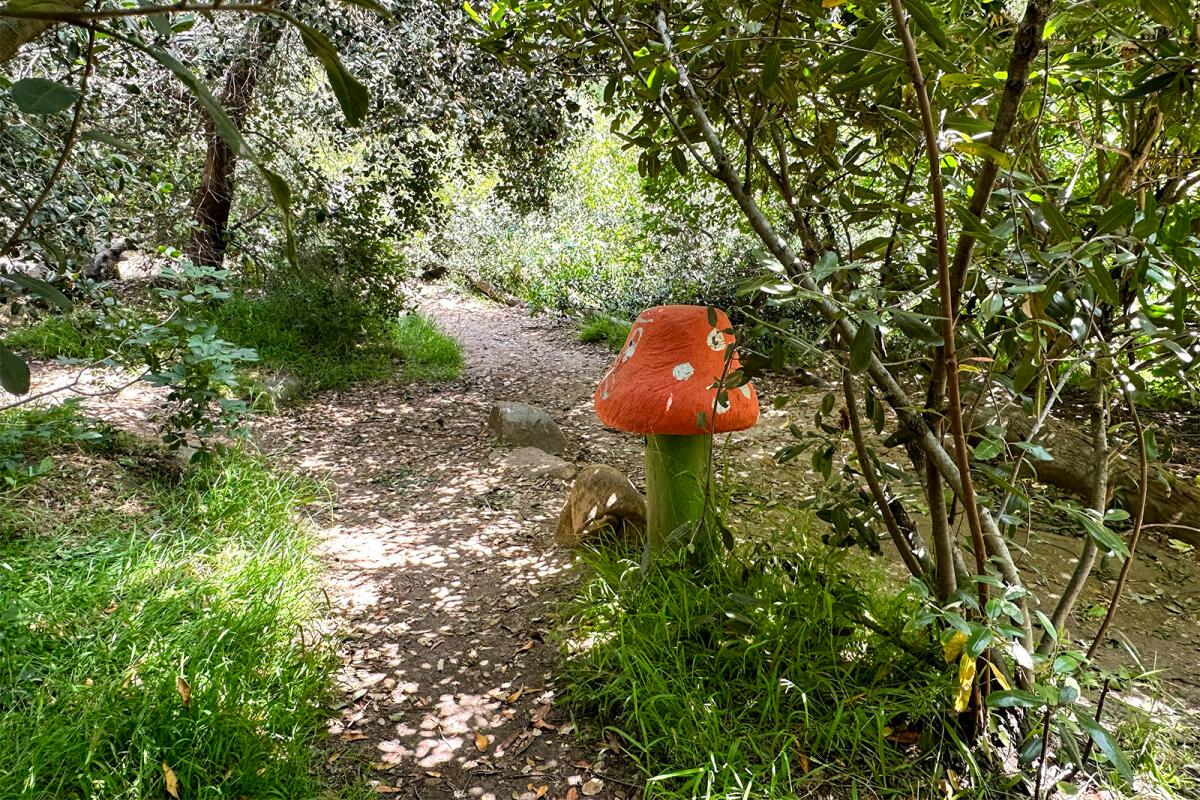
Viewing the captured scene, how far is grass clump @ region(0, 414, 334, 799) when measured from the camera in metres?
1.82

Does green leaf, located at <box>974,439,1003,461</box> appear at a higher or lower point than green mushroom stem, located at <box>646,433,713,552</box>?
higher

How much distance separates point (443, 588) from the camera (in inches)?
121

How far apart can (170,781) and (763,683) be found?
1669 millimetres

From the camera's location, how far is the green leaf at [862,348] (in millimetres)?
1143

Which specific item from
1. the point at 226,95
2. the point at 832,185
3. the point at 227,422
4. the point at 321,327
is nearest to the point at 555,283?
the point at 321,327

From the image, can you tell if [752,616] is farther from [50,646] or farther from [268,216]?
[268,216]

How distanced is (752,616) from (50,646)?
2.28m

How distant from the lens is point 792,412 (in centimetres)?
546

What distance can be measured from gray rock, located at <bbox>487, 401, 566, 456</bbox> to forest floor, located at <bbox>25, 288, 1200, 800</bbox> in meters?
0.16

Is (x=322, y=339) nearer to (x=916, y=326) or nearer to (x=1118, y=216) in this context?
(x=916, y=326)

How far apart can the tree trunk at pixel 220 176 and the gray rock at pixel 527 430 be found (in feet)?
9.36

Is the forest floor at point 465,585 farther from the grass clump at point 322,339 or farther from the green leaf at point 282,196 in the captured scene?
the green leaf at point 282,196

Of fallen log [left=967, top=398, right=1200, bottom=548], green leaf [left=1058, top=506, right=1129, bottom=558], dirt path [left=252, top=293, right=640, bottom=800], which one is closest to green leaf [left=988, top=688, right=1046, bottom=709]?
green leaf [left=1058, top=506, right=1129, bottom=558]

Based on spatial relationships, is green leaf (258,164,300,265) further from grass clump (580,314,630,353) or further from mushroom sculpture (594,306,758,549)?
grass clump (580,314,630,353)
